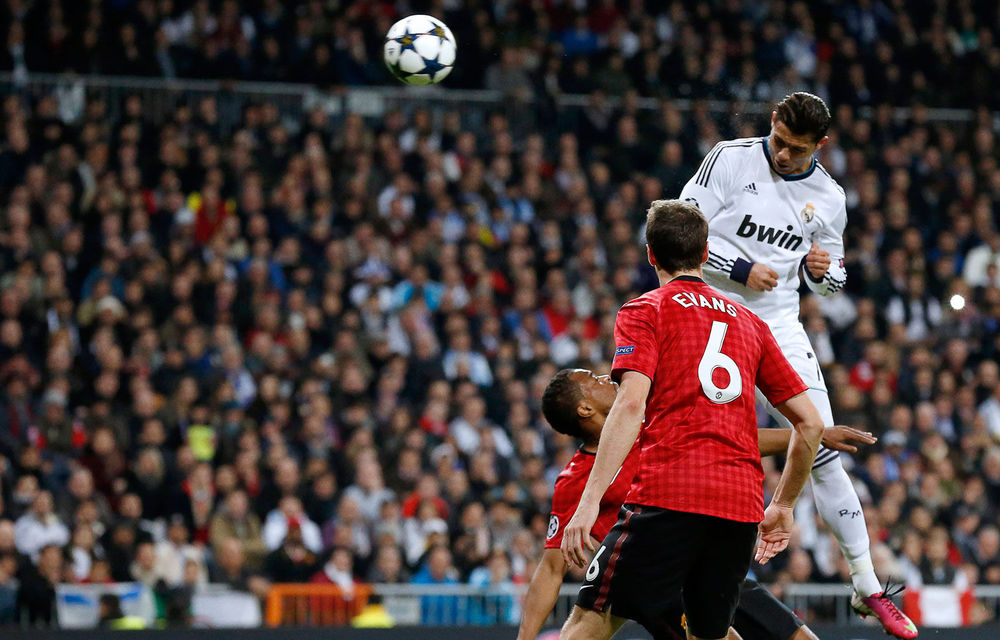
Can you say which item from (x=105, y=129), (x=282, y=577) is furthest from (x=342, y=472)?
(x=105, y=129)

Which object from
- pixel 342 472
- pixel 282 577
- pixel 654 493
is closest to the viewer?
pixel 654 493

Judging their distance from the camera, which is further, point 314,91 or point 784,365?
point 314,91

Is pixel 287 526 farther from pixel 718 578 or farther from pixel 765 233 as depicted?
pixel 718 578

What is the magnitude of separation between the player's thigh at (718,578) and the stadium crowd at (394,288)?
214 inches

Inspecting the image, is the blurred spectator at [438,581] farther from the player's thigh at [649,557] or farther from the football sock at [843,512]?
the player's thigh at [649,557]

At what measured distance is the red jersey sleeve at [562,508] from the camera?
571cm

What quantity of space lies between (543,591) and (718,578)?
98 cm

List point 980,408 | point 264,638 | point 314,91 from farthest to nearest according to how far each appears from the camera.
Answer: point 314,91 → point 980,408 → point 264,638

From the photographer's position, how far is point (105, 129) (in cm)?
1453

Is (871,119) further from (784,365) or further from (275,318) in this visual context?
(784,365)

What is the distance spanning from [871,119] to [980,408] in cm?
464

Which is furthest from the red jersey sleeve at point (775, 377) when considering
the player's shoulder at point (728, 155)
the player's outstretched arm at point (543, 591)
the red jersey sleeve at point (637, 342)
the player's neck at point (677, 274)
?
the player's shoulder at point (728, 155)

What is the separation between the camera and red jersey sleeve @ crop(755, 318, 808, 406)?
5066 mm

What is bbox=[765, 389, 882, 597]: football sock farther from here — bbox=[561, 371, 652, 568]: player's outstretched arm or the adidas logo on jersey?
bbox=[561, 371, 652, 568]: player's outstretched arm
